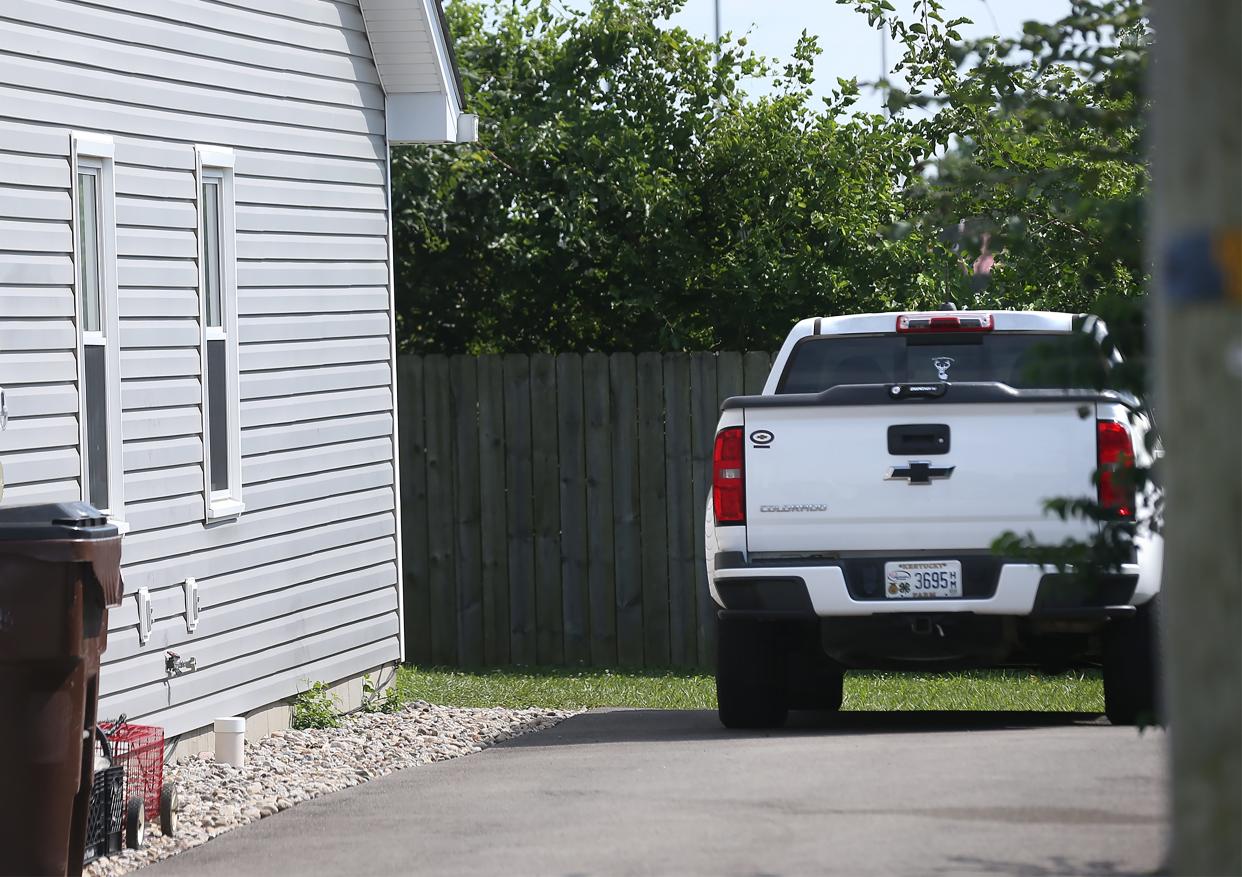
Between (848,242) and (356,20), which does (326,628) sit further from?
(848,242)

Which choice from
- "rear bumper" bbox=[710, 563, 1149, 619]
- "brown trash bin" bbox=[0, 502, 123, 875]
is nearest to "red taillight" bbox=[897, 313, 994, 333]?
"rear bumper" bbox=[710, 563, 1149, 619]

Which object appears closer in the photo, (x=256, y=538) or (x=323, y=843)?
(x=323, y=843)

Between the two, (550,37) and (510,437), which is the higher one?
(550,37)

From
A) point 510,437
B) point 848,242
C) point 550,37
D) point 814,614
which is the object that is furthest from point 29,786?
point 550,37

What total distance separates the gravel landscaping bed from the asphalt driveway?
0.18m

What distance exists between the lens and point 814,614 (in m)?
9.52

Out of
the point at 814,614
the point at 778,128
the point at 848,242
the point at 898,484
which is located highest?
the point at 778,128

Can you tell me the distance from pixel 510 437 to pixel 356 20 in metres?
3.68

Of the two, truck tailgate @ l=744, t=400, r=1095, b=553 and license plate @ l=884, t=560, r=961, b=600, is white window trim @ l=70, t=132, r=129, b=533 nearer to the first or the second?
truck tailgate @ l=744, t=400, r=1095, b=553

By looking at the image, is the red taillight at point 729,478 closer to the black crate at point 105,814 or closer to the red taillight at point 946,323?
the red taillight at point 946,323

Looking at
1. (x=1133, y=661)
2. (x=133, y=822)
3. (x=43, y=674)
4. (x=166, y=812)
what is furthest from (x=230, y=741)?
(x=1133, y=661)

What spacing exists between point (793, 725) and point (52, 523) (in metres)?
4.94

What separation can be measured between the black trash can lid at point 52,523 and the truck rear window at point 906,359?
4.47 meters

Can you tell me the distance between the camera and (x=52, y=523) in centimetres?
709
